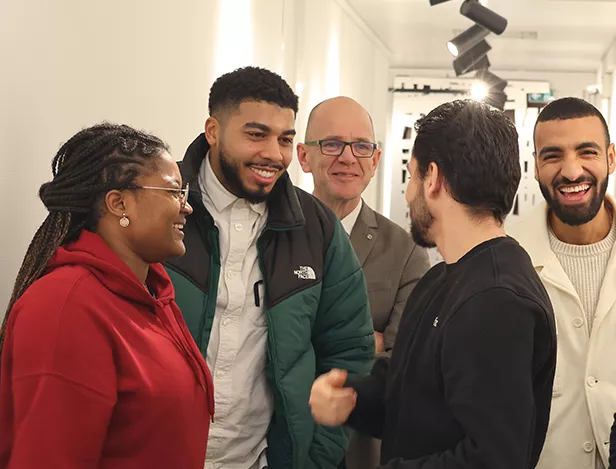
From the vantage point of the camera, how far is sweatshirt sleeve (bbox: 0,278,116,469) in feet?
4.90

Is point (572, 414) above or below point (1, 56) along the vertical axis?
below

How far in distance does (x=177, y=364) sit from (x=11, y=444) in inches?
14.2

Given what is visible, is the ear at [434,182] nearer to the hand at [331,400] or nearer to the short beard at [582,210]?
the hand at [331,400]

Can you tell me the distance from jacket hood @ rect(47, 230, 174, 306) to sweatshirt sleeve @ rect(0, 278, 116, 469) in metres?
0.10

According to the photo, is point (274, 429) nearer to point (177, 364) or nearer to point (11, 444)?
point (177, 364)

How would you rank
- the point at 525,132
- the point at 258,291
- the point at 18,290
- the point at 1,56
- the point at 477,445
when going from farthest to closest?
1. the point at 525,132
2. the point at 258,291
3. the point at 1,56
4. the point at 18,290
5. the point at 477,445

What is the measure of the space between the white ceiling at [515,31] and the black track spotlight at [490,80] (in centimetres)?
38

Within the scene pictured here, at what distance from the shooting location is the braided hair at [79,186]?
1.73 metres

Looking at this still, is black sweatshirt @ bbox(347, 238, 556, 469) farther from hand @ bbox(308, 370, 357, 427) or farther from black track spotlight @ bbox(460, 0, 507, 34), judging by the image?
black track spotlight @ bbox(460, 0, 507, 34)

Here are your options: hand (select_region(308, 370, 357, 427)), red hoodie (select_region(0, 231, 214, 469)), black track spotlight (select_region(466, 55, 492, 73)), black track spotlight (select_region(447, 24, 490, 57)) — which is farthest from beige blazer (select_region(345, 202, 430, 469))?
black track spotlight (select_region(466, 55, 492, 73))

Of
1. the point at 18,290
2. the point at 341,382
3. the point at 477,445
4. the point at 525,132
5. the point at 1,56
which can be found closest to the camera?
the point at 477,445

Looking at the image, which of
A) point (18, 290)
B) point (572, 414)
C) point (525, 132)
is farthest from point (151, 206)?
point (525, 132)

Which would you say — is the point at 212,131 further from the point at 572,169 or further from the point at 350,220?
the point at 572,169

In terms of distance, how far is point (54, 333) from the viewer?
1.53m
